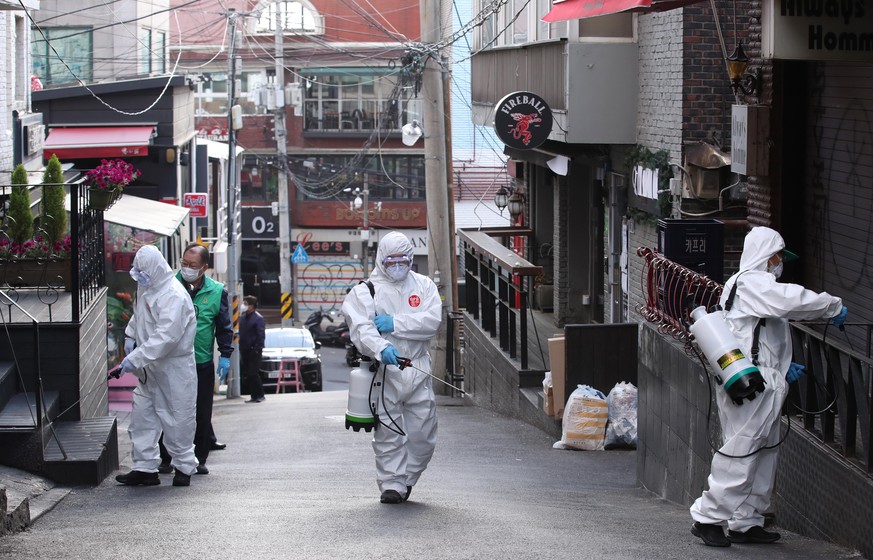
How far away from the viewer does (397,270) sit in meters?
7.79

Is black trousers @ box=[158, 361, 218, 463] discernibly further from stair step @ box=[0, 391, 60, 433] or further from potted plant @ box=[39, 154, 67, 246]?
potted plant @ box=[39, 154, 67, 246]

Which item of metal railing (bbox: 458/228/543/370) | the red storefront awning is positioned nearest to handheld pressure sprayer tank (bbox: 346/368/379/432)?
metal railing (bbox: 458/228/543/370)

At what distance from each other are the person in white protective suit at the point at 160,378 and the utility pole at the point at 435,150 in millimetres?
10668

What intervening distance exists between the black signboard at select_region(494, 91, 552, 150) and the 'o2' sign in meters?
30.3

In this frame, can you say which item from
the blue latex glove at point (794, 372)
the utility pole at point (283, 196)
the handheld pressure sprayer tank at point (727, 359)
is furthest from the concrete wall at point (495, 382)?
the utility pole at point (283, 196)

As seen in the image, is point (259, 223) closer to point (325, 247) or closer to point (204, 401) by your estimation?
point (325, 247)

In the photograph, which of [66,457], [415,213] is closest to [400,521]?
[66,457]

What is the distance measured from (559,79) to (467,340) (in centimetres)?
618

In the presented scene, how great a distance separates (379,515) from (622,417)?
15.3 feet

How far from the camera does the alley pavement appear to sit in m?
6.05

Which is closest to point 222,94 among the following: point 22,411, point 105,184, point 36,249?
point 105,184

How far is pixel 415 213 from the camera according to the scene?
44406mm

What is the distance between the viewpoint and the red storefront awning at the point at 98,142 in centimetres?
2197

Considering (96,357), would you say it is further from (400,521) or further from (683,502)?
(683,502)
